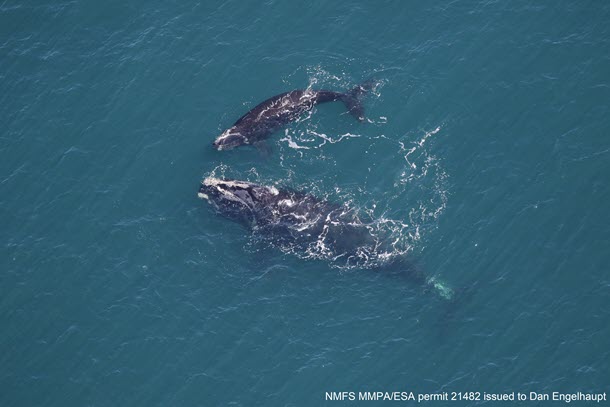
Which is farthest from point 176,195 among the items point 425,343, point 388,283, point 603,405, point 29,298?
point 603,405

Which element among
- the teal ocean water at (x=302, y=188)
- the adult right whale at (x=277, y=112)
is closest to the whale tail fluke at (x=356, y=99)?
the adult right whale at (x=277, y=112)

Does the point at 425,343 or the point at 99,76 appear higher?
the point at 99,76

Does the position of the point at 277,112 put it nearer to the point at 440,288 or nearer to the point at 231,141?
the point at 231,141

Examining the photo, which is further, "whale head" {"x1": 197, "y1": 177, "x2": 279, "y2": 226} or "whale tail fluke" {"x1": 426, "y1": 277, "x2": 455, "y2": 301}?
"whale head" {"x1": 197, "y1": 177, "x2": 279, "y2": 226}

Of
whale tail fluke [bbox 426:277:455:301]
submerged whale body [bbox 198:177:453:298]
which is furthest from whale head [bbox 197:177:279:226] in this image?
whale tail fluke [bbox 426:277:455:301]

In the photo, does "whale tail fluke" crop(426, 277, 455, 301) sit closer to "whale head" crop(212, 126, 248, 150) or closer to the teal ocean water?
the teal ocean water

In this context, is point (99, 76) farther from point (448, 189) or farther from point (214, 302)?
point (448, 189)

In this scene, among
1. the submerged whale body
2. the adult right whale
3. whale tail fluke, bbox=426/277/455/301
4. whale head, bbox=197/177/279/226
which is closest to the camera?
whale tail fluke, bbox=426/277/455/301
